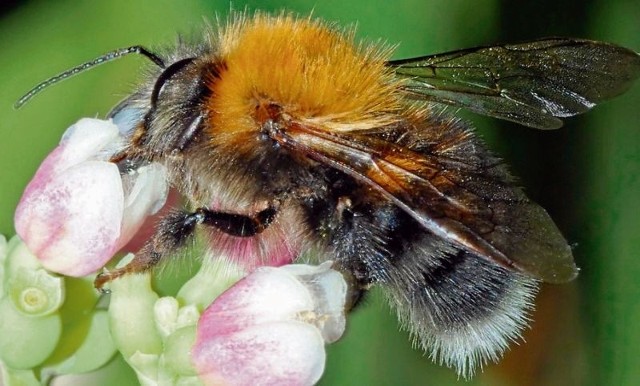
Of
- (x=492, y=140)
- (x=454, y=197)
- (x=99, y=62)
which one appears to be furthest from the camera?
(x=492, y=140)

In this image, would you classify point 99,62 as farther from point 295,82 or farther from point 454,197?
point 454,197

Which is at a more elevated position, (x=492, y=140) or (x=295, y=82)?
(x=295, y=82)

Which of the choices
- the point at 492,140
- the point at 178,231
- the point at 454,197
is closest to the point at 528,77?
the point at 454,197

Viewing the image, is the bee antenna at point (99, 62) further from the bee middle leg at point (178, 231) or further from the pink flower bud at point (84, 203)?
the bee middle leg at point (178, 231)

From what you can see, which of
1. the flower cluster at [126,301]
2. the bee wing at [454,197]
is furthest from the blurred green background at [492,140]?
the bee wing at [454,197]

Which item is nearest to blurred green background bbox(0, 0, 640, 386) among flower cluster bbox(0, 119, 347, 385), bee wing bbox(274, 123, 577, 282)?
flower cluster bbox(0, 119, 347, 385)

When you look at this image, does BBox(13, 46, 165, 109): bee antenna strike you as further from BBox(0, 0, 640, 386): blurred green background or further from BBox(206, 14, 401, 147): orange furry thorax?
BBox(0, 0, 640, 386): blurred green background
